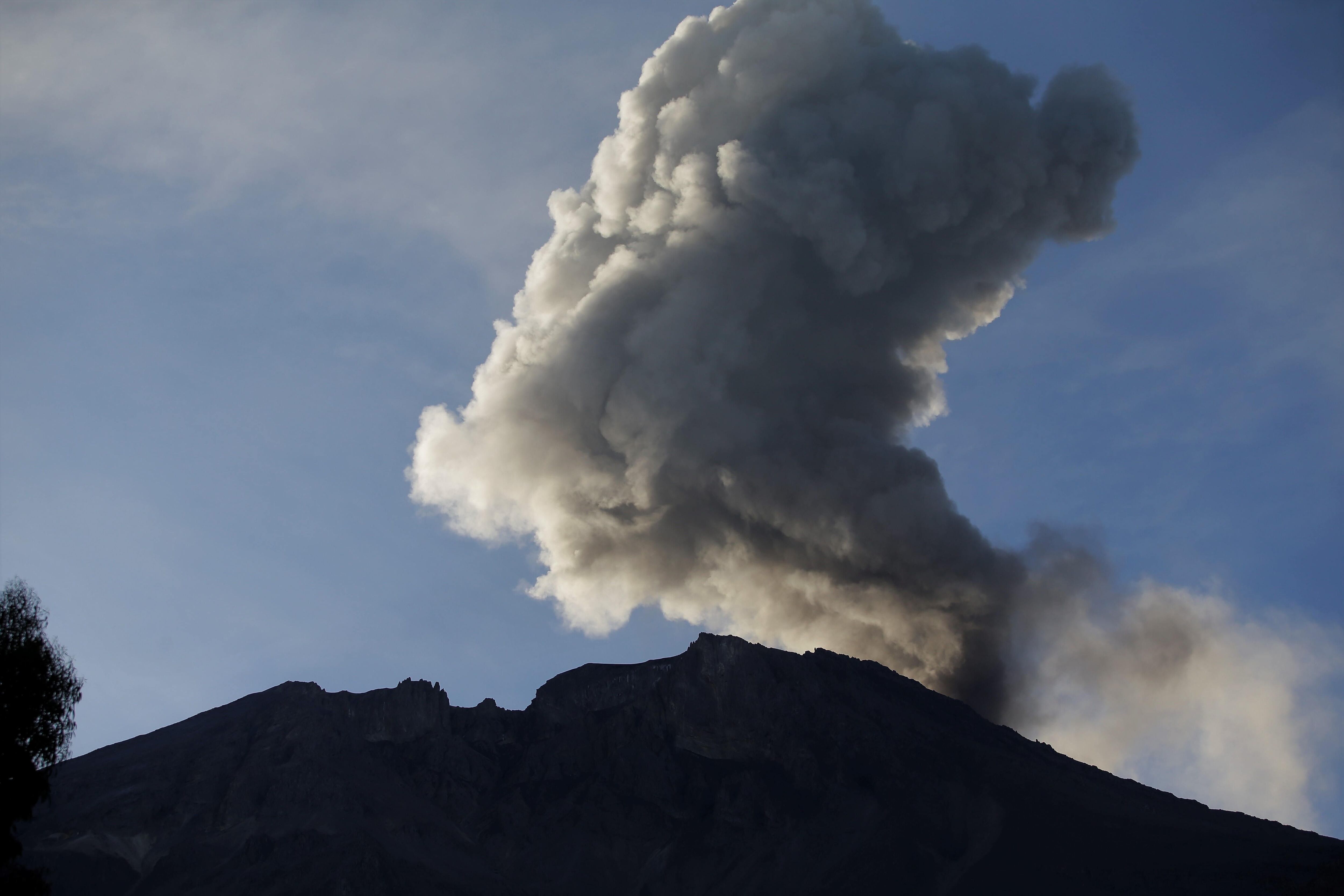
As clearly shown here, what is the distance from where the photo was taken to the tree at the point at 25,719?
874 inches

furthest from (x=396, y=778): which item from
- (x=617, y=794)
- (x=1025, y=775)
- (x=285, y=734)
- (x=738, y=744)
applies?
(x=1025, y=775)

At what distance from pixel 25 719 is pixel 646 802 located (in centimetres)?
5394

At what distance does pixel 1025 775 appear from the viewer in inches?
2625

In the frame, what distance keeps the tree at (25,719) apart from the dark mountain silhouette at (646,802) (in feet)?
128

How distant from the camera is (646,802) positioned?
7356cm

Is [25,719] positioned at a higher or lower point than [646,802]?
lower

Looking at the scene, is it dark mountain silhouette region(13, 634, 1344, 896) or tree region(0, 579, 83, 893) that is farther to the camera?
dark mountain silhouette region(13, 634, 1344, 896)

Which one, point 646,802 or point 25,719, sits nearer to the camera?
point 25,719

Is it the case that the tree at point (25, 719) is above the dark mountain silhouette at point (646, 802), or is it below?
below

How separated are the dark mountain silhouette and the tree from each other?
3901 cm

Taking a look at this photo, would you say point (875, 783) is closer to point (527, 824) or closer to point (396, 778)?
point (527, 824)

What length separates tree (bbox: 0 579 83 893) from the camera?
22.2 meters

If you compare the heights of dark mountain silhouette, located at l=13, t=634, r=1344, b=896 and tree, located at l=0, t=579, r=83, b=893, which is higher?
dark mountain silhouette, located at l=13, t=634, r=1344, b=896

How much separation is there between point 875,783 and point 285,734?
37.9 metres
